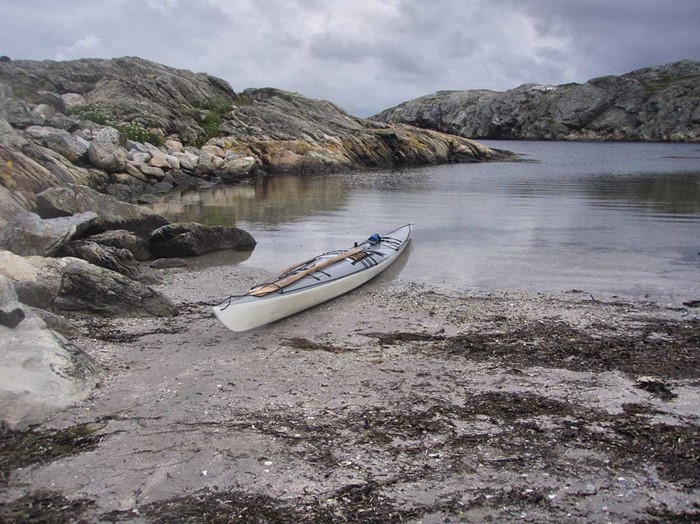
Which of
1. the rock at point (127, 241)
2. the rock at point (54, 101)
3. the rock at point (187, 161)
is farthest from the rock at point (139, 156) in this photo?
the rock at point (127, 241)

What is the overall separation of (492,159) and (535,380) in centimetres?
6313

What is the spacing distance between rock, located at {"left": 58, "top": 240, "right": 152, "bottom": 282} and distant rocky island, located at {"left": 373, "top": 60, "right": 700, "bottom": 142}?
3829 inches

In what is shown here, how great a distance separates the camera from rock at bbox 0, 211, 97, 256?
40.8 ft

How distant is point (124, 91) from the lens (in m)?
48.4

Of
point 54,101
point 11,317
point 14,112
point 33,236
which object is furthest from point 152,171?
point 11,317

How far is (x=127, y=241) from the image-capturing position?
15.8 metres

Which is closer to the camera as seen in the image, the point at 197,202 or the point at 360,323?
the point at 360,323

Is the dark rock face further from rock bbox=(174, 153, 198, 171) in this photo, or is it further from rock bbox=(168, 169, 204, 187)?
rock bbox=(174, 153, 198, 171)

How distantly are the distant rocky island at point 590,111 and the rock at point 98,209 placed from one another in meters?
92.8

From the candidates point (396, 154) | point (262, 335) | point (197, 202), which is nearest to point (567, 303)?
point (262, 335)

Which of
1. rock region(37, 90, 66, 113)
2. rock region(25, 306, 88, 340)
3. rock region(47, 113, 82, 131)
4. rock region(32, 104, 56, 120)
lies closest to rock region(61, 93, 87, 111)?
rock region(37, 90, 66, 113)

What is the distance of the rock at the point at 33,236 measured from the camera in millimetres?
12430

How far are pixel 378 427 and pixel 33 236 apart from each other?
959 cm

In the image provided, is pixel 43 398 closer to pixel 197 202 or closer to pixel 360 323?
pixel 360 323
